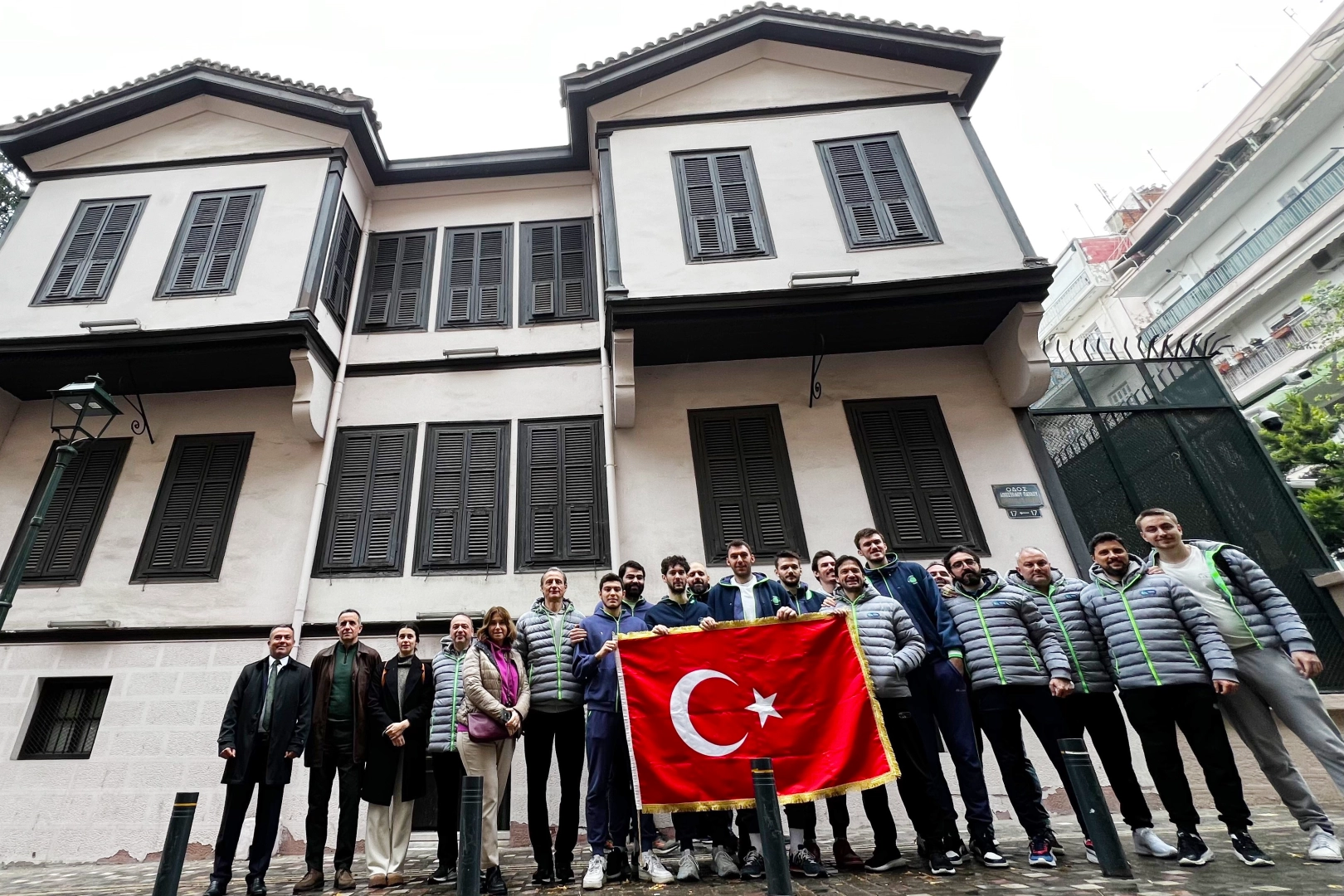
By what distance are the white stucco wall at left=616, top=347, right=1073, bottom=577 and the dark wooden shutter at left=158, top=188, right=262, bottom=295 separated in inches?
234

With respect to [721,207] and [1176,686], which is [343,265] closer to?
[721,207]

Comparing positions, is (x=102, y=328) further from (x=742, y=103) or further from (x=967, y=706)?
(x=967, y=706)

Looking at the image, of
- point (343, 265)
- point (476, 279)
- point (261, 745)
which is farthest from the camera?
point (476, 279)

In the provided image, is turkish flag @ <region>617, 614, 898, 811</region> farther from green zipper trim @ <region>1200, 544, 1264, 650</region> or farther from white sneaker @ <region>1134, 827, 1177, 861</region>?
green zipper trim @ <region>1200, 544, 1264, 650</region>

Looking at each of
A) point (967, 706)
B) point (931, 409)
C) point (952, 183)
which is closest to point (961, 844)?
point (967, 706)

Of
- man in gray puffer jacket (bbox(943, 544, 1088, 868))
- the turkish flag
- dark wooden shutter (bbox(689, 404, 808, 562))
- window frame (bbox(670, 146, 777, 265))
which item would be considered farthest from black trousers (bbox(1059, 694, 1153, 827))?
window frame (bbox(670, 146, 777, 265))

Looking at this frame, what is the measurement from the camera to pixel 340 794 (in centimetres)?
522

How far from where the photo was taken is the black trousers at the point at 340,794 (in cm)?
507

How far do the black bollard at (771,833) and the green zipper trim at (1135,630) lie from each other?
2567 millimetres

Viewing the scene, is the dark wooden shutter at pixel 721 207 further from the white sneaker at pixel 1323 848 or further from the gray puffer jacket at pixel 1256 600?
the white sneaker at pixel 1323 848

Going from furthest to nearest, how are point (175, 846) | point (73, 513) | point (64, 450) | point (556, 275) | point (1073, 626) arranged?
point (556, 275)
point (73, 513)
point (64, 450)
point (1073, 626)
point (175, 846)

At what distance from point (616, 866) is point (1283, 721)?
4.27m

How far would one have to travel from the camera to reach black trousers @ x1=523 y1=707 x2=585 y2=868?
14.9 ft

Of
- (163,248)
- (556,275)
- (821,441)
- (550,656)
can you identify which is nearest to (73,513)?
(163,248)
